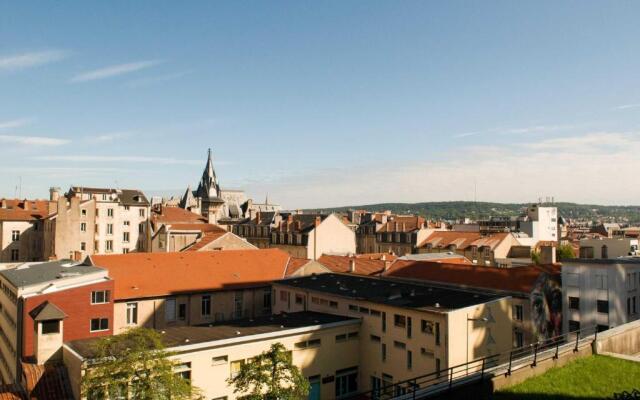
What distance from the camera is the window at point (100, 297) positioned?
35375 mm

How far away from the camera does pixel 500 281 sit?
4231 centimetres

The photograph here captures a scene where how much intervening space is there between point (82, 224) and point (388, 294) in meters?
52.5

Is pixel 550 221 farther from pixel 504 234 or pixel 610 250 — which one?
pixel 610 250

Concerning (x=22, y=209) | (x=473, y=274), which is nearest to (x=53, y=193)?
(x=22, y=209)

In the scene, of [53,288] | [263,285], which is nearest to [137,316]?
[53,288]

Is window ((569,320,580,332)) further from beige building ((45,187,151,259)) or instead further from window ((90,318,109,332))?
beige building ((45,187,151,259))

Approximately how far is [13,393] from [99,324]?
794 centimetres

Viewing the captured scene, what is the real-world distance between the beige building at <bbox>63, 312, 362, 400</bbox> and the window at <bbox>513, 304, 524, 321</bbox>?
13.3 meters

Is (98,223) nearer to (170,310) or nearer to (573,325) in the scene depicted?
(170,310)

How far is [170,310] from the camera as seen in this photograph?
42.3 meters

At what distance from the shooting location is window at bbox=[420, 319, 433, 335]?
1220 inches

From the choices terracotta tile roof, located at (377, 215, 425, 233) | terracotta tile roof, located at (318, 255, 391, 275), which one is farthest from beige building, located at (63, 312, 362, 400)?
terracotta tile roof, located at (377, 215, 425, 233)

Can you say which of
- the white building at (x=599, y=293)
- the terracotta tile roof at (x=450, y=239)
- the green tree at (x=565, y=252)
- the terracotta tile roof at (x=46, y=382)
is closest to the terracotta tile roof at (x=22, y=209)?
the terracotta tile roof at (x=46, y=382)

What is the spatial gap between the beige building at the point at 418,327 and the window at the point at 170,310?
43.8 ft
